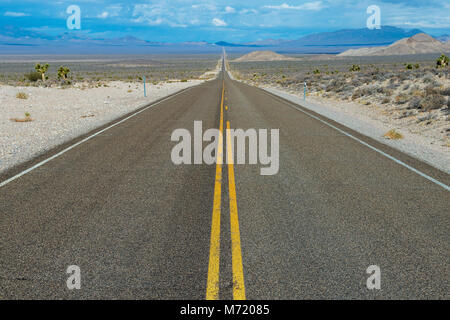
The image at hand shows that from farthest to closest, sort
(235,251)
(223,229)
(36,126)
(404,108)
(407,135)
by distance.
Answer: (404,108) → (36,126) → (407,135) → (223,229) → (235,251)

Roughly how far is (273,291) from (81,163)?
246 inches

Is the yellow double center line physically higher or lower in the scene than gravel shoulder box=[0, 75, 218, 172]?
lower

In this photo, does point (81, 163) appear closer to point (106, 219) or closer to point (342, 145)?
point (106, 219)

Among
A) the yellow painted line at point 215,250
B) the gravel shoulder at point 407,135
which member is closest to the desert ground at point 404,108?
the gravel shoulder at point 407,135

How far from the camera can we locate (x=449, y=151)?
1010 centimetres

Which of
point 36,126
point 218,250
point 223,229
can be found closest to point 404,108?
point 223,229

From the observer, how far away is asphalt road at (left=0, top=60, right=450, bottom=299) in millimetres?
3752

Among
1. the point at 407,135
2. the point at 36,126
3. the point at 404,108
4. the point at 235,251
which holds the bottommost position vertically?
the point at 235,251

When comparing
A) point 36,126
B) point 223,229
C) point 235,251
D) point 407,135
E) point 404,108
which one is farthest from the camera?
point 404,108

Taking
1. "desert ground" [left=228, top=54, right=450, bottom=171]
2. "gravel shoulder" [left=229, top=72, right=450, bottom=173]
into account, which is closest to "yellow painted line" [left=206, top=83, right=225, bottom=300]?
"gravel shoulder" [left=229, top=72, right=450, bottom=173]

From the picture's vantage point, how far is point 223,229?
495cm

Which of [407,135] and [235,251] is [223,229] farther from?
[407,135]

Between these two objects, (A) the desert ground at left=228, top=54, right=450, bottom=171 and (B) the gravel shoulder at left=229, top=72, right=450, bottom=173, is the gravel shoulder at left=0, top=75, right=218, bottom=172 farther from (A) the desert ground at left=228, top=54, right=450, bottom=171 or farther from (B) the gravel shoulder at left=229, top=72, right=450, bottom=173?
(A) the desert ground at left=228, top=54, right=450, bottom=171
